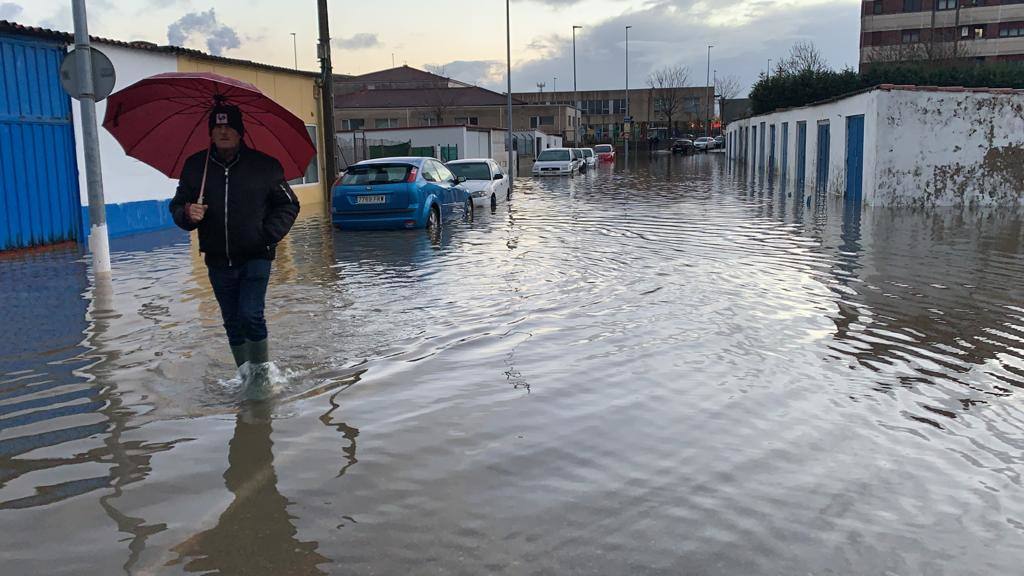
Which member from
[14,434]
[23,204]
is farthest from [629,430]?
[23,204]

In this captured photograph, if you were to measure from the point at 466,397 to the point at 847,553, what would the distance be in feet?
9.21

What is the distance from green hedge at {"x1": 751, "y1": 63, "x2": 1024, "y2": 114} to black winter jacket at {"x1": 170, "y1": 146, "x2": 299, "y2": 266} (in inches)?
1120

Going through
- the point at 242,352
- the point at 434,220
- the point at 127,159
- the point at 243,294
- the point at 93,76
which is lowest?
the point at 242,352

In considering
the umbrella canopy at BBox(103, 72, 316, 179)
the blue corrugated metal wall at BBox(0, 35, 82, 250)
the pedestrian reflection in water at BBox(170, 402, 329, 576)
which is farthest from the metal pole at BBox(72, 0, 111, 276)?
the pedestrian reflection in water at BBox(170, 402, 329, 576)

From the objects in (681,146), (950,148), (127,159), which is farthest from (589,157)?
(127,159)

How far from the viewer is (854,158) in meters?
22.5

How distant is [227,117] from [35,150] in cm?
1113

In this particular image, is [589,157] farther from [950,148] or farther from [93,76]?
[93,76]

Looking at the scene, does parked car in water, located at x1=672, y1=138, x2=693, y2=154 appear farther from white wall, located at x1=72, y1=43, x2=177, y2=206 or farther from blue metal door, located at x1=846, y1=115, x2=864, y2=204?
white wall, located at x1=72, y1=43, x2=177, y2=206

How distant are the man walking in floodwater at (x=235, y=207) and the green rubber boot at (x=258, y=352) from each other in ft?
0.55

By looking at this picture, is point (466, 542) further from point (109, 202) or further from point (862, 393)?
point (109, 202)

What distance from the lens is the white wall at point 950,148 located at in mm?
20250

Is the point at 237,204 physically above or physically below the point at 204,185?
below

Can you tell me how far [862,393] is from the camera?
5758 millimetres
